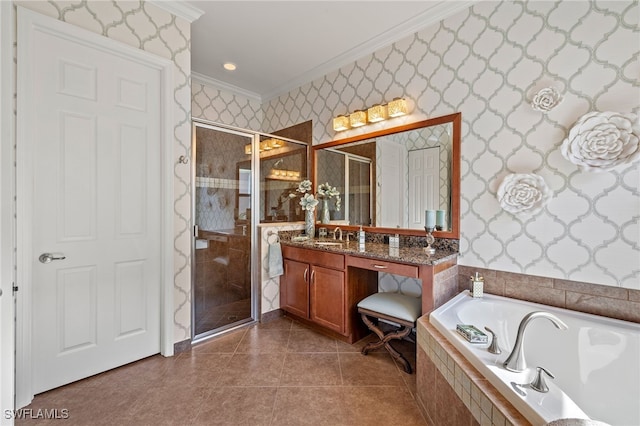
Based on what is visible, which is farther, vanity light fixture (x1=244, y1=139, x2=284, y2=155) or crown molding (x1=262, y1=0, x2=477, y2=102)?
vanity light fixture (x1=244, y1=139, x2=284, y2=155)

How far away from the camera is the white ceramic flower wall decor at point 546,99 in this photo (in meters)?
1.77

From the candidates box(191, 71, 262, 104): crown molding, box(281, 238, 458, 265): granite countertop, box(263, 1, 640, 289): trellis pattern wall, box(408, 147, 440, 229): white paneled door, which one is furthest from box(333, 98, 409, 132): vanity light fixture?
box(191, 71, 262, 104): crown molding

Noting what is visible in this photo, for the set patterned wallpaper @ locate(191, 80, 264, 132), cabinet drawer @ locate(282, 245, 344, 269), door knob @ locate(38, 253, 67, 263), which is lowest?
cabinet drawer @ locate(282, 245, 344, 269)

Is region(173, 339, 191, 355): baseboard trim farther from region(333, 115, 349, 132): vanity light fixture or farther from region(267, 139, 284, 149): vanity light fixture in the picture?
region(333, 115, 349, 132): vanity light fixture

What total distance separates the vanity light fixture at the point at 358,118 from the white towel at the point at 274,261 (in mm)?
1515

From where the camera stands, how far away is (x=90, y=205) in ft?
6.23

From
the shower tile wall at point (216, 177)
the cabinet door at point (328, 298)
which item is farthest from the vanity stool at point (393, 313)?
the shower tile wall at point (216, 177)

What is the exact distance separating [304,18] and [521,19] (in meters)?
1.62

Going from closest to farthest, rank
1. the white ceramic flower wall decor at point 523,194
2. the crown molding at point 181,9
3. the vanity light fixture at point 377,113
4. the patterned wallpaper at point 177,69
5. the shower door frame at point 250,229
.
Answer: the white ceramic flower wall decor at point 523,194, the patterned wallpaper at point 177,69, the crown molding at point 181,9, the shower door frame at point 250,229, the vanity light fixture at point 377,113

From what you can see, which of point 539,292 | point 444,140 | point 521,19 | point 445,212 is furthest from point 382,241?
point 521,19

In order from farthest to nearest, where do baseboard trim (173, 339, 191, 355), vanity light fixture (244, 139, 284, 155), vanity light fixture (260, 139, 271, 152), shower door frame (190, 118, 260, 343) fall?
vanity light fixture (260, 139, 271, 152)
vanity light fixture (244, 139, 284, 155)
shower door frame (190, 118, 260, 343)
baseboard trim (173, 339, 191, 355)

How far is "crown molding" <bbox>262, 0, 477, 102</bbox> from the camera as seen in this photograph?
2.19 metres

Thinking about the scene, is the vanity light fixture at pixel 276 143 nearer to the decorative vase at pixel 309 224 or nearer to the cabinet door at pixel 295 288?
the decorative vase at pixel 309 224

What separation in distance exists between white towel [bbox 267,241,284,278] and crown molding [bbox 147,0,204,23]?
7.02 feet
